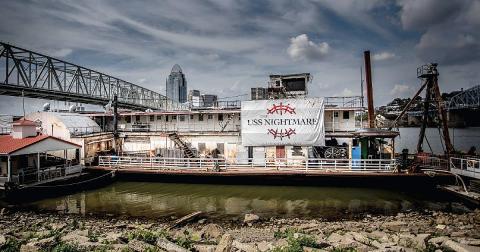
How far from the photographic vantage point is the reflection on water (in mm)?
18969

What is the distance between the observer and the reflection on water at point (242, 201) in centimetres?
1897

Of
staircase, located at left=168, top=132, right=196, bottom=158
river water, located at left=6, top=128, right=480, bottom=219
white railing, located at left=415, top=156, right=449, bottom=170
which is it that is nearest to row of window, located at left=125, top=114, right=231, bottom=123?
staircase, located at left=168, top=132, right=196, bottom=158

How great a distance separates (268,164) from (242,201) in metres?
6.10

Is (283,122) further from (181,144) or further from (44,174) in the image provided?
(44,174)

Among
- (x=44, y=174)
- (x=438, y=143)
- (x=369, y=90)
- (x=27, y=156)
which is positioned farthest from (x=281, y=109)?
(x=438, y=143)

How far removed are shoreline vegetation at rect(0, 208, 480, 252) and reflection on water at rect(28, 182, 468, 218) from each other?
1.42 metres

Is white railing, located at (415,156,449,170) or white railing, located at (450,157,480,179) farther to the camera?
white railing, located at (415,156,449,170)

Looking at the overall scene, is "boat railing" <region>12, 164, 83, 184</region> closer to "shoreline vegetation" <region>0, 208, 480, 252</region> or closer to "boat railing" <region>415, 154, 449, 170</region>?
"shoreline vegetation" <region>0, 208, 480, 252</region>

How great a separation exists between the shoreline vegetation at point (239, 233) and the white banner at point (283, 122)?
9.91 metres

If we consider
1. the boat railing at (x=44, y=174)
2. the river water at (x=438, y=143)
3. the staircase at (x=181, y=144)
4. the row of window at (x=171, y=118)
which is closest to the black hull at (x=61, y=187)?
the boat railing at (x=44, y=174)

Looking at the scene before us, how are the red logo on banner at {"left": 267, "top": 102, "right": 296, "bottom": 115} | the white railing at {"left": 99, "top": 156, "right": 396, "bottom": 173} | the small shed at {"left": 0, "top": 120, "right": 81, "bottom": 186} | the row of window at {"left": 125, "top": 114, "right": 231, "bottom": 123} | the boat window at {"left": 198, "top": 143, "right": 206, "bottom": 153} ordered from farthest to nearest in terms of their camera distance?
the row of window at {"left": 125, "top": 114, "right": 231, "bottom": 123} → the boat window at {"left": 198, "top": 143, "right": 206, "bottom": 153} → the red logo on banner at {"left": 267, "top": 102, "right": 296, "bottom": 115} → the white railing at {"left": 99, "top": 156, "right": 396, "bottom": 173} → the small shed at {"left": 0, "top": 120, "right": 81, "bottom": 186}

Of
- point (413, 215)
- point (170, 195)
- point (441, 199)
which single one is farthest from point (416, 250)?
point (170, 195)

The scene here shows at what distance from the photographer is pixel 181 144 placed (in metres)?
30.7

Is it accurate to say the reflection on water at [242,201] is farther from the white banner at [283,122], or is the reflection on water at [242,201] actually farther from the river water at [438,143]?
the river water at [438,143]
